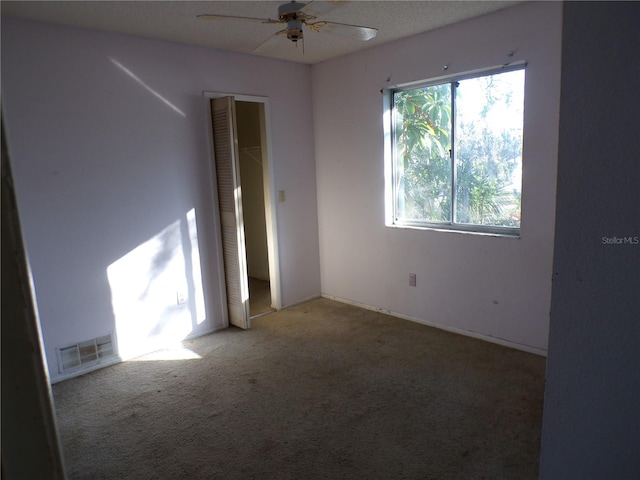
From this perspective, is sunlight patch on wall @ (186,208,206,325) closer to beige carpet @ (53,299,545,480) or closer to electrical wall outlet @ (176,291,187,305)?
electrical wall outlet @ (176,291,187,305)

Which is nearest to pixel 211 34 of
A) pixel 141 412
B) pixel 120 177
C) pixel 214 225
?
pixel 120 177

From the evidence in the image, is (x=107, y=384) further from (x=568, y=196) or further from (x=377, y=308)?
(x=568, y=196)

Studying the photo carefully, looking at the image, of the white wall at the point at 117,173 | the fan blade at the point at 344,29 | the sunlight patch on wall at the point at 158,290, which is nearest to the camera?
the fan blade at the point at 344,29

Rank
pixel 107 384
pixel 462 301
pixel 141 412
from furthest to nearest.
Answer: pixel 462 301
pixel 107 384
pixel 141 412

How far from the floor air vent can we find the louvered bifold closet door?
1.06 metres

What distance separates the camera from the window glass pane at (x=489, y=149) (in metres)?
3.21

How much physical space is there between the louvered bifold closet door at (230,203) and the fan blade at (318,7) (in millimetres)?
1327

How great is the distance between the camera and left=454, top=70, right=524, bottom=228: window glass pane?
321 centimetres

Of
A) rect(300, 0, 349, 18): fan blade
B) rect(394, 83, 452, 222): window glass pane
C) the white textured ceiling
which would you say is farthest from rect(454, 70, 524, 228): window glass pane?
rect(300, 0, 349, 18): fan blade

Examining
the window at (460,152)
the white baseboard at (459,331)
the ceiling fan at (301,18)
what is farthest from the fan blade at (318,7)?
the white baseboard at (459,331)

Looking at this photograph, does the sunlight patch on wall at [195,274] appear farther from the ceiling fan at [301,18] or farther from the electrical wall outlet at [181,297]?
the ceiling fan at [301,18]

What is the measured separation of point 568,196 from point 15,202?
833mm

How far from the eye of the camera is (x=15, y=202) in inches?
16.9

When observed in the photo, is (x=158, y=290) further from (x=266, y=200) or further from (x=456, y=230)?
(x=456, y=230)
